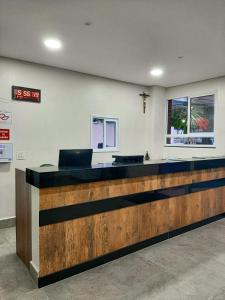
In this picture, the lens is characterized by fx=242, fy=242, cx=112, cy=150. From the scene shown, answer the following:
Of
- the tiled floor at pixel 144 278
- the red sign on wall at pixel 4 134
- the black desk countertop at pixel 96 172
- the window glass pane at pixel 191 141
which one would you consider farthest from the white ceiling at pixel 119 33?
the tiled floor at pixel 144 278

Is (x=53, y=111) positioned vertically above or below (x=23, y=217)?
above

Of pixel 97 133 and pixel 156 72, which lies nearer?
pixel 156 72

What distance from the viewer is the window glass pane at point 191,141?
542 centimetres

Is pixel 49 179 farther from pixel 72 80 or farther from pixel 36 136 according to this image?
pixel 72 80

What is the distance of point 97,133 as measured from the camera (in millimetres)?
5230

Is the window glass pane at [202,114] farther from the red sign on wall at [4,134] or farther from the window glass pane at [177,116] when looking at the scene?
the red sign on wall at [4,134]

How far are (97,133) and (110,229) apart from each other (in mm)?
2740

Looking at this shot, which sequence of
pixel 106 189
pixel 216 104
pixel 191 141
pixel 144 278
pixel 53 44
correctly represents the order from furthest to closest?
pixel 191 141 → pixel 216 104 → pixel 53 44 → pixel 106 189 → pixel 144 278

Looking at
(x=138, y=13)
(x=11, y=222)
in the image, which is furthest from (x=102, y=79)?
(x=11, y=222)

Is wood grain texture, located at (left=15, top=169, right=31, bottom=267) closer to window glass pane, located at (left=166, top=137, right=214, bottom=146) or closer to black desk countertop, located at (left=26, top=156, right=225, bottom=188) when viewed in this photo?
black desk countertop, located at (left=26, top=156, right=225, bottom=188)

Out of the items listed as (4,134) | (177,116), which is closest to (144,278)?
Answer: (4,134)

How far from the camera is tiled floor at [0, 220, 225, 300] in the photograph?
225 cm

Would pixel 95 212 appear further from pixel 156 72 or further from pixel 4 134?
pixel 156 72

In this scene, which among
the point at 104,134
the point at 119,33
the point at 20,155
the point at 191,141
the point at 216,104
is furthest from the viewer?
the point at 191,141
